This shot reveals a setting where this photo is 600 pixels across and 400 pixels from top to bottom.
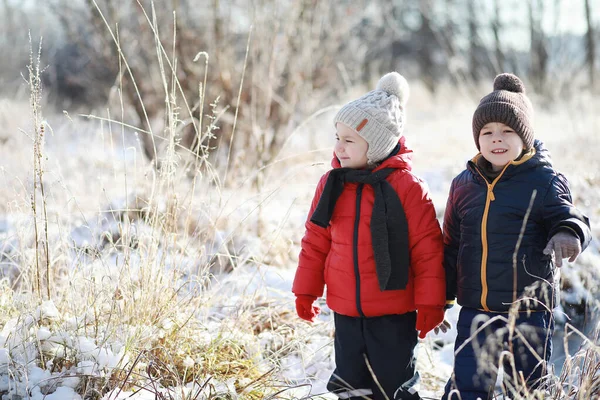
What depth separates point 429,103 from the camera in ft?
55.7

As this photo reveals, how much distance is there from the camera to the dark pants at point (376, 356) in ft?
7.32

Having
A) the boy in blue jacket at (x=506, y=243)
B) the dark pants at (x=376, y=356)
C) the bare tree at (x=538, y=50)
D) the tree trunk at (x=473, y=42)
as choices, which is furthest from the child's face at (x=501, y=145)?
the tree trunk at (x=473, y=42)

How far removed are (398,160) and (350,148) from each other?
0.18 m

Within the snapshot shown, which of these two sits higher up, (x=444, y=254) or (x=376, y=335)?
(x=444, y=254)

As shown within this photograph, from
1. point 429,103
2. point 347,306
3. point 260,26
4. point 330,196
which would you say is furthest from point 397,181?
point 429,103

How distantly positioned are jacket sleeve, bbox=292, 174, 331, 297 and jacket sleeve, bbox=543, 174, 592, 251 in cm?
80

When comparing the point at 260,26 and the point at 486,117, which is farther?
the point at 260,26

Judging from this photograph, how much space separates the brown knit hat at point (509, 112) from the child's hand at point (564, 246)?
0.40m

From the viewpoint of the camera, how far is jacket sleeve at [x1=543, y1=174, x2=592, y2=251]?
1943 millimetres

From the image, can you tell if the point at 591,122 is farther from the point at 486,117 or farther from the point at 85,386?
the point at 85,386

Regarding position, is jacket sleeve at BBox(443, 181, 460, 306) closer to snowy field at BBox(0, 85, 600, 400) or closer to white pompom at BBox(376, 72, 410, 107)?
white pompom at BBox(376, 72, 410, 107)

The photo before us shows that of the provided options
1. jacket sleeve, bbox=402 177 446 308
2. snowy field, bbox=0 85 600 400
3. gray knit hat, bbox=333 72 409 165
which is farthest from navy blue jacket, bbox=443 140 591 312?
snowy field, bbox=0 85 600 400

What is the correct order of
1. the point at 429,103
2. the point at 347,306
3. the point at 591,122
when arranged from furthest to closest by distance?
the point at 429,103, the point at 591,122, the point at 347,306

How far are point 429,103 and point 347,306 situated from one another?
15.4 metres
